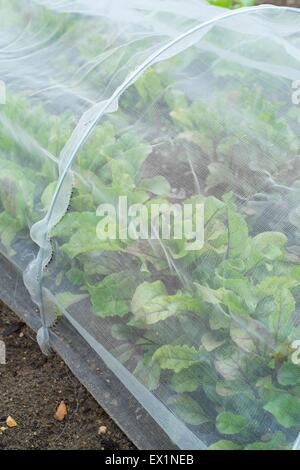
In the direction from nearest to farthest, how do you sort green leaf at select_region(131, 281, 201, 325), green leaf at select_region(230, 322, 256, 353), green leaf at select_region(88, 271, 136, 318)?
green leaf at select_region(230, 322, 256, 353)
green leaf at select_region(131, 281, 201, 325)
green leaf at select_region(88, 271, 136, 318)

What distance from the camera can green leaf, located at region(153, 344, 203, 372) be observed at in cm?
218

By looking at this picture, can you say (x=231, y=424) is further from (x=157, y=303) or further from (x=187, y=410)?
(x=157, y=303)

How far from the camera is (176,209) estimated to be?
234cm

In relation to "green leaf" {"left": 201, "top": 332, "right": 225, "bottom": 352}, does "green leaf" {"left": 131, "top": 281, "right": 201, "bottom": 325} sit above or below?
above

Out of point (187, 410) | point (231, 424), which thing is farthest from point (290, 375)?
point (187, 410)

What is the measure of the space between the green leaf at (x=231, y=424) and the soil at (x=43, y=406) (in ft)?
1.59

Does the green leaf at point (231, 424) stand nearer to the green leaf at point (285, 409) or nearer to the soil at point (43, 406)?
the green leaf at point (285, 409)

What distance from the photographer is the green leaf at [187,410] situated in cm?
215

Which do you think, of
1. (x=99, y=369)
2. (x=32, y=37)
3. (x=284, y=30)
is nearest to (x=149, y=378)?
(x=99, y=369)

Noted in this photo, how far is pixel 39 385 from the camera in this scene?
278cm

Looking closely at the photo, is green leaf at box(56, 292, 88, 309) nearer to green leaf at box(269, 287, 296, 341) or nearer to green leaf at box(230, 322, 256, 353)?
green leaf at box(230, 322, 256, 353)

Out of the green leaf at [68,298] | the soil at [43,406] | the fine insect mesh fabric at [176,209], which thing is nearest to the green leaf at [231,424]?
the fine insect mesh fabric at [176,209]

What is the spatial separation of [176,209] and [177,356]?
18.2 inches

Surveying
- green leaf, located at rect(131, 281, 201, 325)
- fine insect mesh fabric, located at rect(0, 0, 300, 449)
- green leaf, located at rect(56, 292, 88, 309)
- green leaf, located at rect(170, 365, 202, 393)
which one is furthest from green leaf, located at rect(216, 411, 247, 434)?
green leaf, located at rect(56, 292, 88, 309)
